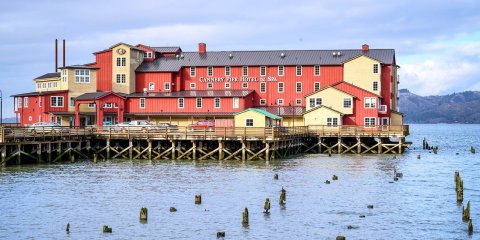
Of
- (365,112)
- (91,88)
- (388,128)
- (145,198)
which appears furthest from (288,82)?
(145,198)

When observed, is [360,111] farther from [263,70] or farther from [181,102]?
[181,102]

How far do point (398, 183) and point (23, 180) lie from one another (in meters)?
27.7

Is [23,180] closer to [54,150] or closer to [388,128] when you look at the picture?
[54,150]

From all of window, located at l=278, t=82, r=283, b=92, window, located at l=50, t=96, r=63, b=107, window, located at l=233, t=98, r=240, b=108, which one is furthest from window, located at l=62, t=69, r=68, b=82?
window, located at l=278, t=82, r=283, b=92

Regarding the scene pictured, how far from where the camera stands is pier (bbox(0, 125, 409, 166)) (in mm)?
63406

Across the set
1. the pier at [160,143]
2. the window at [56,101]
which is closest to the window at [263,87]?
the pier at [160,143]

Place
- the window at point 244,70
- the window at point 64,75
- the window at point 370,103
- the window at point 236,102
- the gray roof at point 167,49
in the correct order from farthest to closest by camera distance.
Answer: the gray roof at point 167,49 < the window at point 244,70 < the window at point 64,75 < the window at point 236,102 < the window at point 370,103

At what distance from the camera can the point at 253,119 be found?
73250 millimetres

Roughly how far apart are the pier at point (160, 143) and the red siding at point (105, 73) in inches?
844

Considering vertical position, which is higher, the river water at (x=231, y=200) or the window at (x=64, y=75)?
the window at (x=64, y=75)

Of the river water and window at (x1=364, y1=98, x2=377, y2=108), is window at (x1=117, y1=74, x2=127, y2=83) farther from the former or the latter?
→ window at (x1=364, y1=98, x2=377, y2=108)

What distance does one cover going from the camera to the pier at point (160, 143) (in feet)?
208

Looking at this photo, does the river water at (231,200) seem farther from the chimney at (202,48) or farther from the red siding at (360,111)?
the chimney at (202,48)

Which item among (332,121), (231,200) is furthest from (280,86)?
(231,200)
